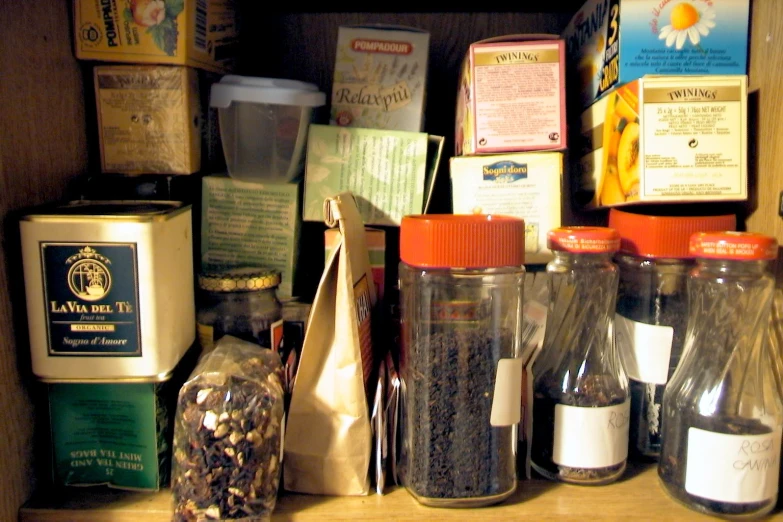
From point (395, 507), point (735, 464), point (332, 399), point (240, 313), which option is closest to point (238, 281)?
point (240, 313)

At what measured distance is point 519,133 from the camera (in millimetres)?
695

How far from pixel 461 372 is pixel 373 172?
0.27 meters

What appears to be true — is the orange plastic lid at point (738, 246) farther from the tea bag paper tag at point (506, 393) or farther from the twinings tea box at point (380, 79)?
the twinings tea box at point (380, 79)

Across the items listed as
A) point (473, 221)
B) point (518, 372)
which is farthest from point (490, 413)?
point (473, 221)

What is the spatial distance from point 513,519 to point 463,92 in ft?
1.58

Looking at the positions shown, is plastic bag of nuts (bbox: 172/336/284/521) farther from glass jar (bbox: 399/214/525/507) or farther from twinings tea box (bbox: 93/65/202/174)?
twinings tea box (bbox: 93/65/202/174)

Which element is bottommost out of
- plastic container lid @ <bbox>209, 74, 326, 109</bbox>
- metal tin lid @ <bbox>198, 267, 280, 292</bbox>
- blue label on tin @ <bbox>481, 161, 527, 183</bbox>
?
metal tin lid @ <bbox>198, 267, 280, 292</bbox>

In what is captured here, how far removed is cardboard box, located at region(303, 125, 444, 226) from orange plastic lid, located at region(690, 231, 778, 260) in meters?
0.30

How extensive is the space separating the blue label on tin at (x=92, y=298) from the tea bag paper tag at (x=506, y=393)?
321 mm

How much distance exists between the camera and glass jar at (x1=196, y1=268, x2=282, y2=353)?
0.67 metres

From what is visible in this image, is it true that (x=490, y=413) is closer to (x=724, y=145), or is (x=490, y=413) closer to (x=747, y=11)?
(x=724, y=145)

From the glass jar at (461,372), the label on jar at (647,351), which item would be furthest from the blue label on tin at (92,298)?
the label on jar at (647,351)

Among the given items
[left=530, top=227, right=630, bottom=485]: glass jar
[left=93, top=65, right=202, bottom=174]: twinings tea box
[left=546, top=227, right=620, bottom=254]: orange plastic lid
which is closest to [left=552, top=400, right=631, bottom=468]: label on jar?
[left=530, top=227, right=630, bottom=485]: glass jar

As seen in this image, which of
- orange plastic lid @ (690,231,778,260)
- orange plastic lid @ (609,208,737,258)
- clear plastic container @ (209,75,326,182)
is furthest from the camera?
clear plastic container @ (209,75,326,182)
